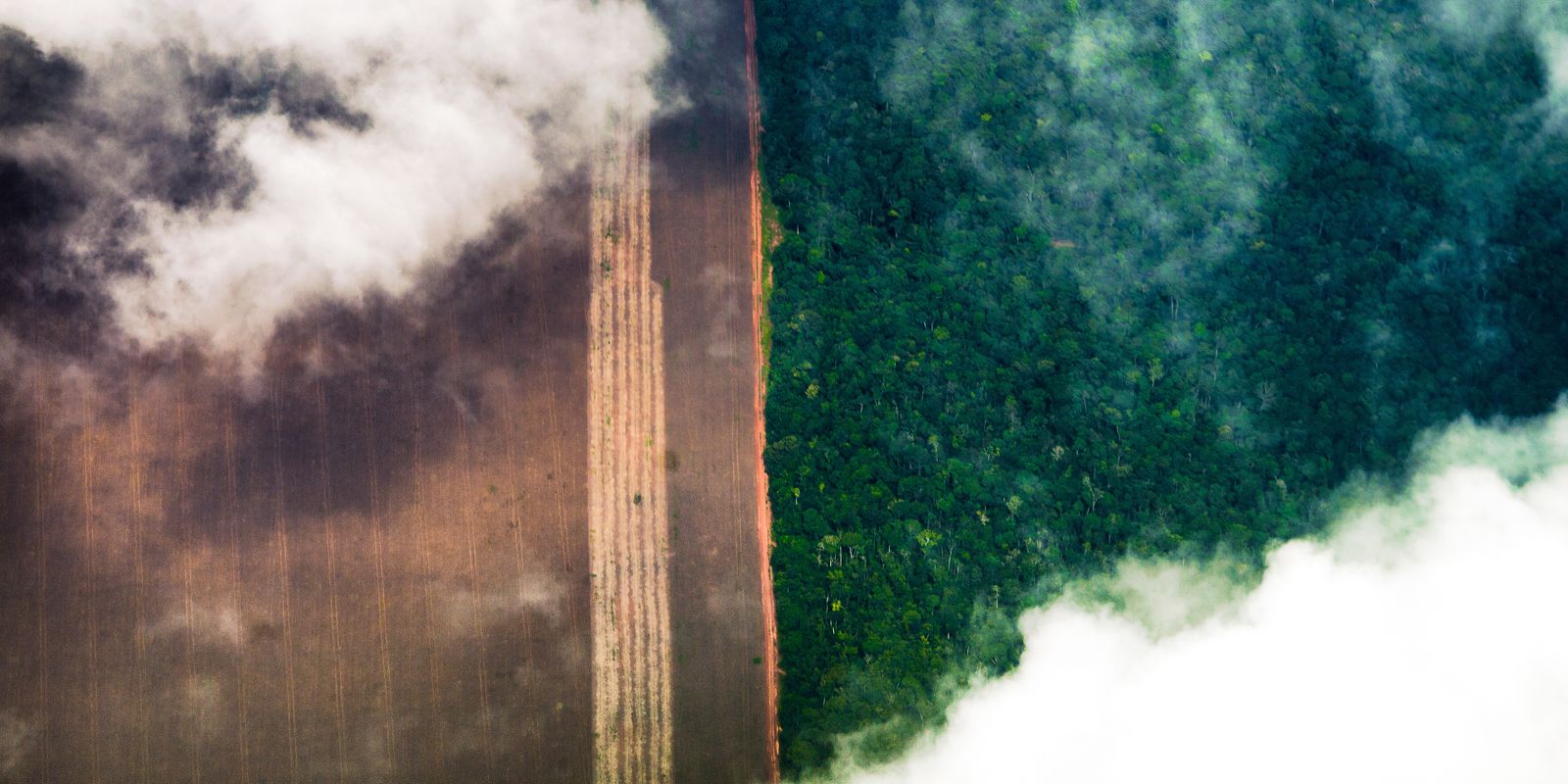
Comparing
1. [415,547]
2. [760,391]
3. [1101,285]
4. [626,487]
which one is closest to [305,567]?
[415,547]

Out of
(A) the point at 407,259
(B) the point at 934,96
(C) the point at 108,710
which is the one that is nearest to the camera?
(C) the point at 108,710

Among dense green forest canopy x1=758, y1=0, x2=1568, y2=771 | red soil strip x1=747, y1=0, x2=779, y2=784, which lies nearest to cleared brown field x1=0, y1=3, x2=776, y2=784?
red soil strip x1=747, y1=0, x2=779, y2=784

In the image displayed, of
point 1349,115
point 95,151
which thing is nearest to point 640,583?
point 95,151

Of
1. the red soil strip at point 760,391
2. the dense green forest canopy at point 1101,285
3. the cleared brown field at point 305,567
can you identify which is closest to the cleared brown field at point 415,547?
the cleared brown field at point 305,567

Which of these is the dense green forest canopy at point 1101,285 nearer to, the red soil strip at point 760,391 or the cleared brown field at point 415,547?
the red soil strip at point 760,391

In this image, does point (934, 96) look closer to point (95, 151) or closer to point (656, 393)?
point (656, 393)

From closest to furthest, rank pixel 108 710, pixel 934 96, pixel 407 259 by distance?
pixel 108 710
pixel 407 259
pixel 934 96

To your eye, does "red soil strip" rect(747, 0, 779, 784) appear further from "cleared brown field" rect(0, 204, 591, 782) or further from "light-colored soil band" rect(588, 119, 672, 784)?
"cleared brown field" rect(0, 204, 591, 782)

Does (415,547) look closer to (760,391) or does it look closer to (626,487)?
(626,487)
